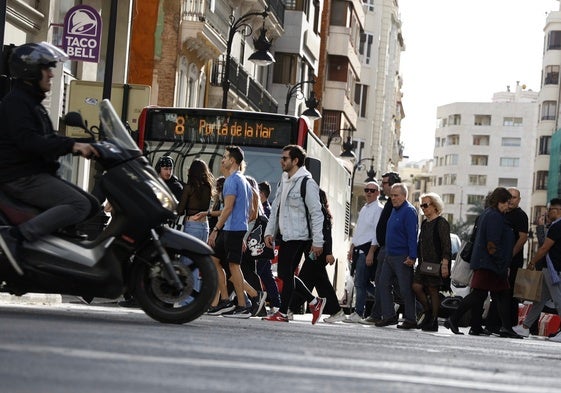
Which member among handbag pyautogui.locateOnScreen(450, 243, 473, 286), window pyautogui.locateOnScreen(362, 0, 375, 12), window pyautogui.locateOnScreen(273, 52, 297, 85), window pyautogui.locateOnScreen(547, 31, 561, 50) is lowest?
handbag pyautogui.locateOnScreen(450, 243, 473, 286)

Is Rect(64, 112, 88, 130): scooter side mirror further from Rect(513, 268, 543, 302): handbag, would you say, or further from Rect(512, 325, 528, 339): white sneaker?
Rect(513, 268, 543, 302): handbag

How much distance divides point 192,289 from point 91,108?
526 inches

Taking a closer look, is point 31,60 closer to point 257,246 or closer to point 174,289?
point 174,289

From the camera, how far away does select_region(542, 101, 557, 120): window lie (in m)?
124

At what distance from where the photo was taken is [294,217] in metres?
16.2

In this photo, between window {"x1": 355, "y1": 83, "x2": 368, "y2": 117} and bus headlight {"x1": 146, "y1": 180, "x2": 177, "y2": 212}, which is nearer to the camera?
bus headlight {"x1": 146, "y1": 180, "x2": 177, "y2": 212}

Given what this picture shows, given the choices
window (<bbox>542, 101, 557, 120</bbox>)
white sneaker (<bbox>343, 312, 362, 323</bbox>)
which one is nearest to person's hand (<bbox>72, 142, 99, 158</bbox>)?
white sneaker (<bbox>343, 312, 362, 323</bbox>)

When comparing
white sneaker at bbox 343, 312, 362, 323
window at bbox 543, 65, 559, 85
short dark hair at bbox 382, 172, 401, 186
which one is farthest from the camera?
window at bbox 543, 65, 559, 85

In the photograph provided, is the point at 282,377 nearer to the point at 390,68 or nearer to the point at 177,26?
the point at 177,26

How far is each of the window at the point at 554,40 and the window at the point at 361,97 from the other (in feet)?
112

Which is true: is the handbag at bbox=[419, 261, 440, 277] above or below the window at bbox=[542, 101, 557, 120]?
below

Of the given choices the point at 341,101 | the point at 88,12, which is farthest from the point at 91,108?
the point at 341,101

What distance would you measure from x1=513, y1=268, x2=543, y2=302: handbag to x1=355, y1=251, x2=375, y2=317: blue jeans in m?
2.29

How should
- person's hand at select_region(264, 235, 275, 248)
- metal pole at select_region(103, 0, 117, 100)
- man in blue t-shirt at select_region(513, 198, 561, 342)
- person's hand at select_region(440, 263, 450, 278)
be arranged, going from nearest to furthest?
person's hand at select_region(264, 235, 275, 248) < person's hand at select_region(440, 263, 450, 278) < man in blue t-shirt at select_region(513, 198, 561, 342) < metal pole at select_region(103, 0, 117, 100)
